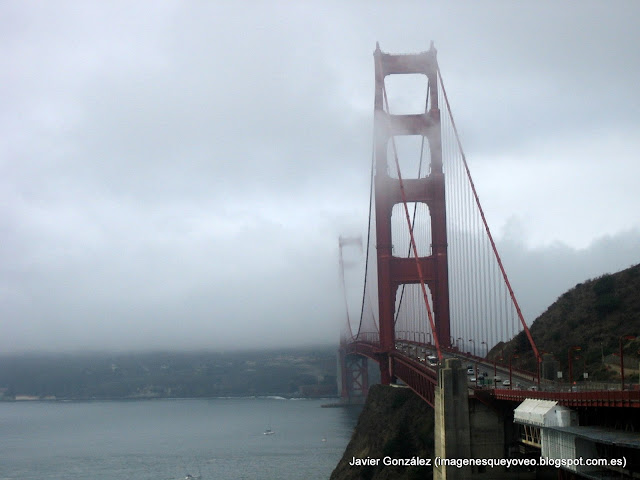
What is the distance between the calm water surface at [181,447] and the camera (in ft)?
261

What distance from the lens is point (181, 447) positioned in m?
102

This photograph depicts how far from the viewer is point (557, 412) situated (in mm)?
23859

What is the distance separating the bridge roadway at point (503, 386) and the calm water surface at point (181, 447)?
2262cm

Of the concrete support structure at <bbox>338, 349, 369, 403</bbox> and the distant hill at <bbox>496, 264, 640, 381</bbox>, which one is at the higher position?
the distant hill at <bbox>496, 264, 640, 381</bbox>

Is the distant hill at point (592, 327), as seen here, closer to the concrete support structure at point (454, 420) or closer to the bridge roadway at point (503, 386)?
the bridge roadway at point (503, 386)

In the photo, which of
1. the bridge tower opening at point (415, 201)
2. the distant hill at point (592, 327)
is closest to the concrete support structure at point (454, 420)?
the distant hill at point (592, 327)

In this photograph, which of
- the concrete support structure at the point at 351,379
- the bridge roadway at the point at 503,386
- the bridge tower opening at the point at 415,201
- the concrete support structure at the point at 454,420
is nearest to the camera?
the bridge roadway at the point at 503,386

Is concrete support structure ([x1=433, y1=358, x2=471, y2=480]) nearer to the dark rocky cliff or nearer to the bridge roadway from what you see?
the bridge roadway

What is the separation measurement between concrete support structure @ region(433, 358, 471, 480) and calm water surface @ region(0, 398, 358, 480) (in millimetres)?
40050

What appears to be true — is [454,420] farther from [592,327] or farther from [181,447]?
[181,447]

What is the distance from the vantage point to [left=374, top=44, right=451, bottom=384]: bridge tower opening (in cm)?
5738

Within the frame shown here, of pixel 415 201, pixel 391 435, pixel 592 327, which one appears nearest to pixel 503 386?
pixel 391 435

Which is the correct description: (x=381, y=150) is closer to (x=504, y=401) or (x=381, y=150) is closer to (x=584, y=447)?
(x=504, y=401)

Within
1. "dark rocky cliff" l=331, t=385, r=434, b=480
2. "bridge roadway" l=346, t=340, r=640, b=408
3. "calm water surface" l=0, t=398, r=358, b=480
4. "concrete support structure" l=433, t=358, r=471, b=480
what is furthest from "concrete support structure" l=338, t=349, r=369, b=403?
"concrete support structure" l=433, t=358, r=471, b=480
